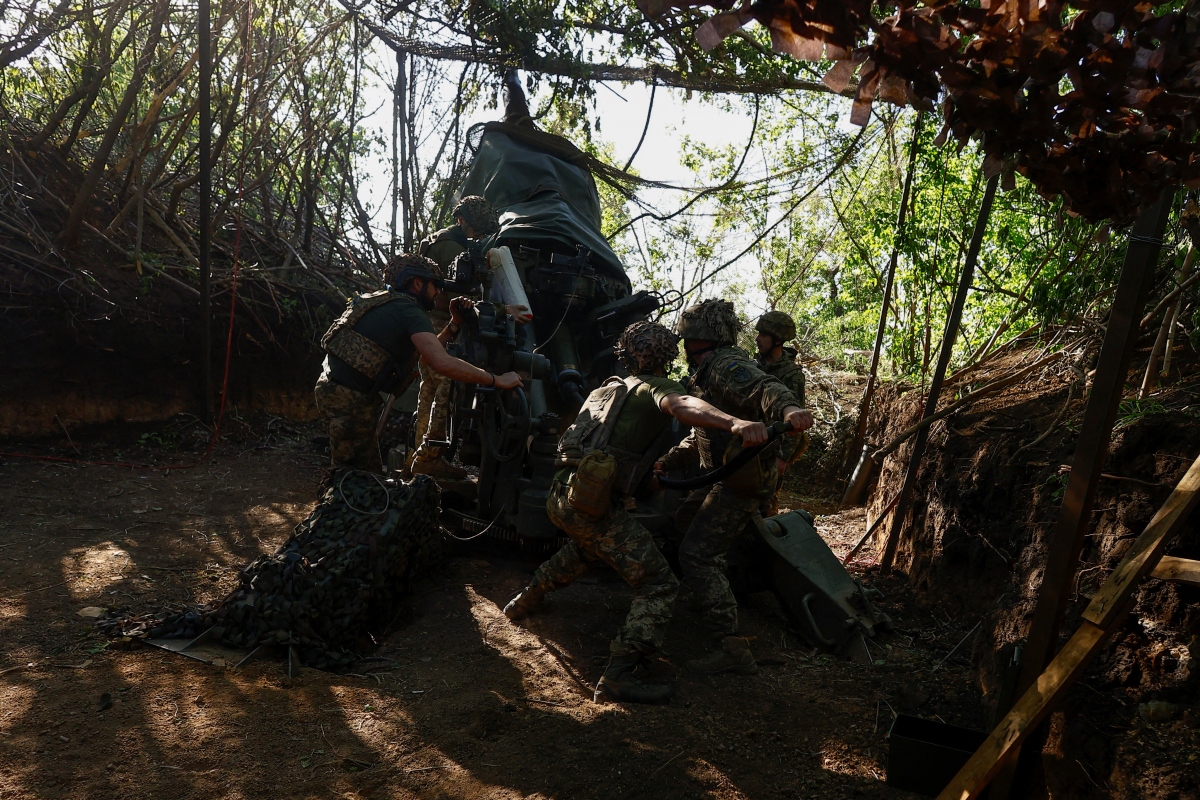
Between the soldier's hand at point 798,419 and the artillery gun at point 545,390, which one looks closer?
the soldier's hand at point 798,419

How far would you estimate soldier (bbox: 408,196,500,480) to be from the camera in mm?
5750

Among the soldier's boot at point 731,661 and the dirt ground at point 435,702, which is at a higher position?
the soldier's boot at point 731,661

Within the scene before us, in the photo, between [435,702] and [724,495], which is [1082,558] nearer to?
[724,495]

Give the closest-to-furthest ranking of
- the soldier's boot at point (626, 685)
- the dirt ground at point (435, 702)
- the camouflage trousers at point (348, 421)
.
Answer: the dirt ground at point (435, 702), the soldier's boot at point (626, 685), the camouflage trousers at point (348, 421)

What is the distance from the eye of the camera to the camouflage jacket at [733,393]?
3.91 meters

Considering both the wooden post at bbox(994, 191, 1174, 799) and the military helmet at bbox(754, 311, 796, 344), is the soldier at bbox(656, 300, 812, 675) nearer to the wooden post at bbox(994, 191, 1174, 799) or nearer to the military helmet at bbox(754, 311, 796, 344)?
the military helmet at bbox(754, 311, 796, 344)

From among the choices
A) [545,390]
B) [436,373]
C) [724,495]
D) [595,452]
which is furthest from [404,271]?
[724,495]

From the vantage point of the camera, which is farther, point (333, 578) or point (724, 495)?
point (724, 495)

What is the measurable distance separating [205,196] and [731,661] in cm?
602

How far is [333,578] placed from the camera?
159 inches

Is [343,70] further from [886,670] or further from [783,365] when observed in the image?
[886,670]

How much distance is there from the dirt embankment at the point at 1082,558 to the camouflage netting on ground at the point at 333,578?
116 inches

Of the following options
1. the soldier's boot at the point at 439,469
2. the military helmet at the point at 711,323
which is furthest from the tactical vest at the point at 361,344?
the military helmet at the point at 711,323

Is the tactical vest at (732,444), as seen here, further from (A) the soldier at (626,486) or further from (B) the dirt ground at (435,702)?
(B) the dirt ground at (435,702)
